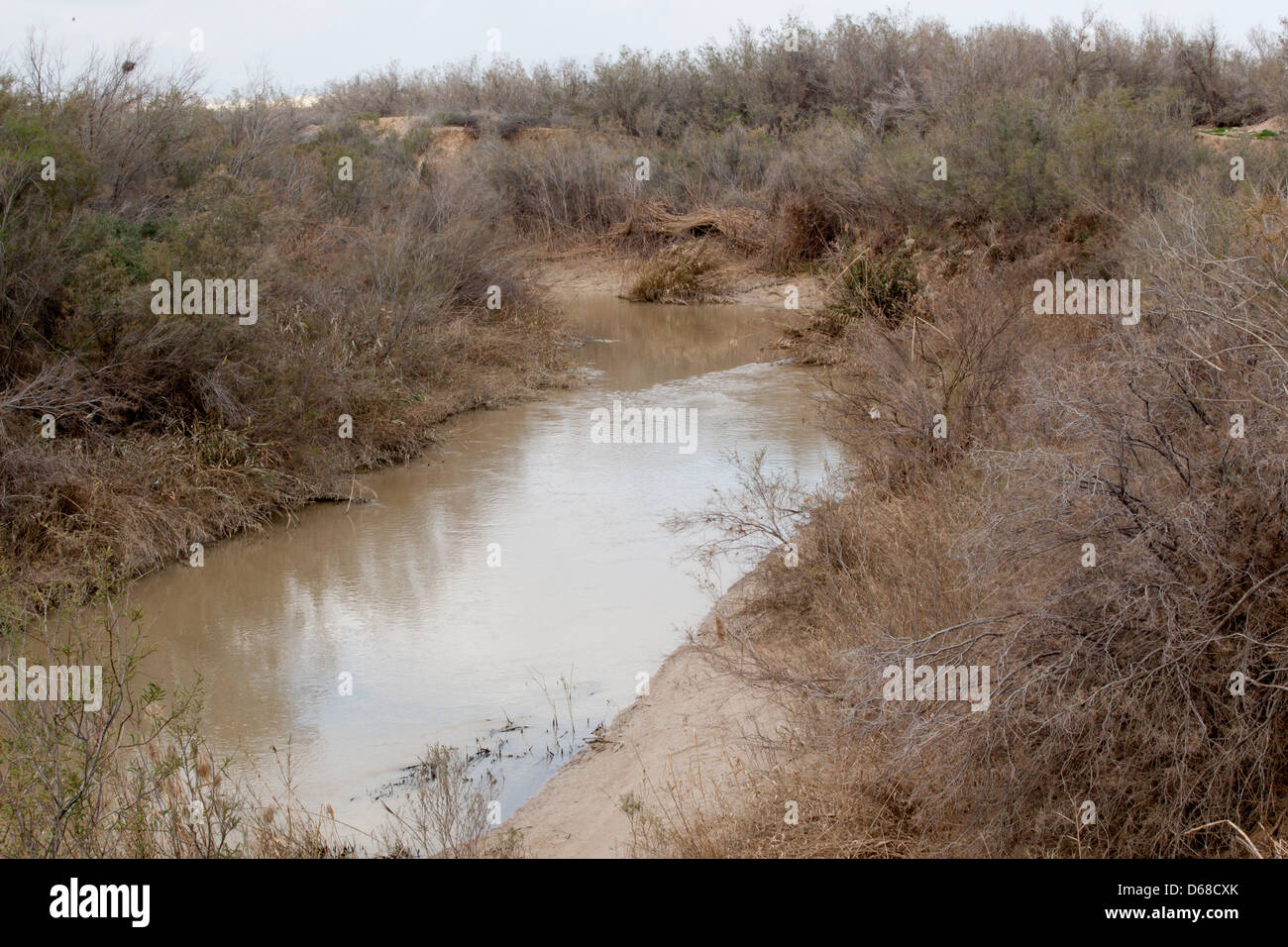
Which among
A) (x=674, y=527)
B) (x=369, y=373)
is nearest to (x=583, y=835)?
(x=674, y=527)

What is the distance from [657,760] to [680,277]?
67.2 ft

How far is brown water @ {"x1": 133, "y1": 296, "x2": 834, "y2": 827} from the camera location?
7074 mm

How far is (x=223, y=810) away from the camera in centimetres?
443

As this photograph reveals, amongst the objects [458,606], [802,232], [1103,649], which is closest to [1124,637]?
[1103,649]

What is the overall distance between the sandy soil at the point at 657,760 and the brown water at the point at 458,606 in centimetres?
26

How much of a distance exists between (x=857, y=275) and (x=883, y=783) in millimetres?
14484

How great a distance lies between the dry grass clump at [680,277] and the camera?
25.9m

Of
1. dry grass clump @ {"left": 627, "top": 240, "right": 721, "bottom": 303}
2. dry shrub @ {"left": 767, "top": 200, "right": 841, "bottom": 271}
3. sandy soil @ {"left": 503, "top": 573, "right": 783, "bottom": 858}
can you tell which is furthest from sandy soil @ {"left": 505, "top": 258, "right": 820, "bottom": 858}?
dry shrub @ {"left": 767, "top": 200, "right": 841, "bottom": 271}

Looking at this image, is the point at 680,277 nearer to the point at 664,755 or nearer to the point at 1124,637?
the point at 664,755

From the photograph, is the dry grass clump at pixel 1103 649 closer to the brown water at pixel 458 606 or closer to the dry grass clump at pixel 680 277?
the brown water at pixel 458 606

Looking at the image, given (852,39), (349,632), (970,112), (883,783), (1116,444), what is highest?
(852,39)

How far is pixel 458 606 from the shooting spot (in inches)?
361

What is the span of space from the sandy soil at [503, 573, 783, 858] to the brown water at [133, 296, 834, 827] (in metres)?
0.26

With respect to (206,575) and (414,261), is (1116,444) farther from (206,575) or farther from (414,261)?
(414,261)
